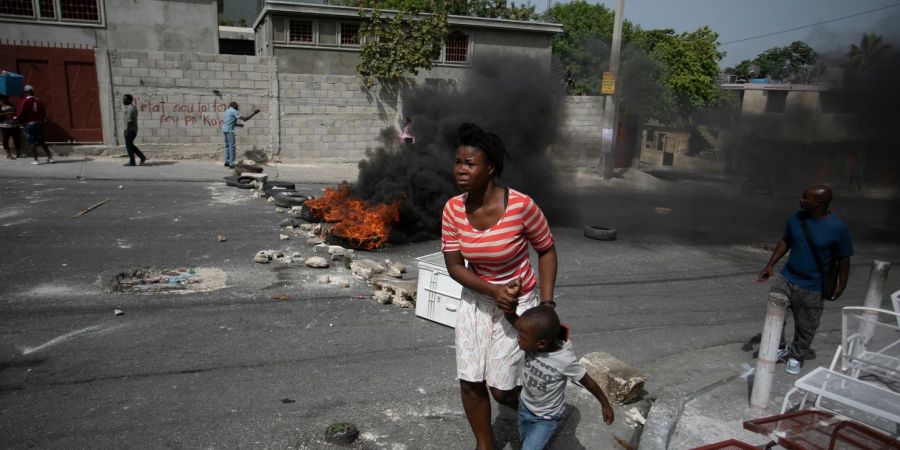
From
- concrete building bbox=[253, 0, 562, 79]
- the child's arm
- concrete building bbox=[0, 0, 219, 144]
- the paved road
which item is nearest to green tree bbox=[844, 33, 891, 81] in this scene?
the paved road

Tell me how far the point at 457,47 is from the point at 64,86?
1056cm

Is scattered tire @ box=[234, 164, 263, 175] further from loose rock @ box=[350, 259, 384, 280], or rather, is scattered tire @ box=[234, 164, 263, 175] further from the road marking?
the road marking

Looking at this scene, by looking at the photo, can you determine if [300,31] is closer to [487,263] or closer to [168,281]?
[168,281]

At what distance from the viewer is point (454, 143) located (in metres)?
9.35

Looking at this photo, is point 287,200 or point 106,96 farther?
point 106,96

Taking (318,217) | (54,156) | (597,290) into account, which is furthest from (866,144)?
(54,156)

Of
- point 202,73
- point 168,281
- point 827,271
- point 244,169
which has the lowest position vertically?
point 168,281

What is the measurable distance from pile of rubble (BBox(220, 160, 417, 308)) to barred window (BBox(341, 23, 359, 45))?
7.86 m

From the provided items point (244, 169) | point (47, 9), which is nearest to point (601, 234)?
point (244, 169)

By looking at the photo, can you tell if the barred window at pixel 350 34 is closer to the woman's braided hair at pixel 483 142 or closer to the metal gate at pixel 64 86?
the metal gate at pixel 64 86

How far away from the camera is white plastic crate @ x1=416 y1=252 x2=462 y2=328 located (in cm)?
518

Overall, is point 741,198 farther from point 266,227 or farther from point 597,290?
point 266,227

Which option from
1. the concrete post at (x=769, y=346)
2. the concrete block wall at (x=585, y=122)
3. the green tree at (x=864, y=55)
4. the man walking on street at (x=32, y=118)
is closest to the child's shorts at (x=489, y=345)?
the concrete post at (x=769, y=346)

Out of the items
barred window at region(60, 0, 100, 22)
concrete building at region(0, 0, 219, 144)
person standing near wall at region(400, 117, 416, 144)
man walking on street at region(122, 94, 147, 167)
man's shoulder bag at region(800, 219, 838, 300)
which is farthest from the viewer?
barred window at region(60, 0, 100, 22)
